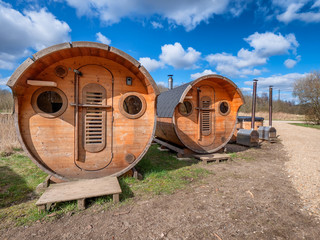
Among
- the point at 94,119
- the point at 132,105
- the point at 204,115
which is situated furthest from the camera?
the point at 204,115

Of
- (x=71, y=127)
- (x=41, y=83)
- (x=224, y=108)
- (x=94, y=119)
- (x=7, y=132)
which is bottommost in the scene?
(x=7, y=132)

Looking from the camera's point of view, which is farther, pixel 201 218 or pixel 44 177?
pixel 44 177

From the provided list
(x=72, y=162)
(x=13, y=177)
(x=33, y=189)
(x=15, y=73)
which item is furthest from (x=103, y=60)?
(x=13, y=177)

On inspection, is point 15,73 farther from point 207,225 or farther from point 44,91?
point 207,225

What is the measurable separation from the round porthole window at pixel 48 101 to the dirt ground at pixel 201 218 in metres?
2.46

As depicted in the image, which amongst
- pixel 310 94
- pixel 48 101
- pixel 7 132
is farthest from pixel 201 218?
pixel 310 94

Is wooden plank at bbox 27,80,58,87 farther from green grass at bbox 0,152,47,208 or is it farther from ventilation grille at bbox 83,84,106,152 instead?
green grass at bbox 0,152,47,208

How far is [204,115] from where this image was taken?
812cm

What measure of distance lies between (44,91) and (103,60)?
5.49 feet

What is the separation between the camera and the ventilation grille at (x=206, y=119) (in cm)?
807

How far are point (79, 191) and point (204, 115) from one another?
599 cm

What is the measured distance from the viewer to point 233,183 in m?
5.11

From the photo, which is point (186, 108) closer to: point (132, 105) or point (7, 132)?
point (132, 105)

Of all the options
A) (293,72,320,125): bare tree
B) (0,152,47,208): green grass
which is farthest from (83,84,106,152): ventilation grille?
(293,72,320,125): bare tree
